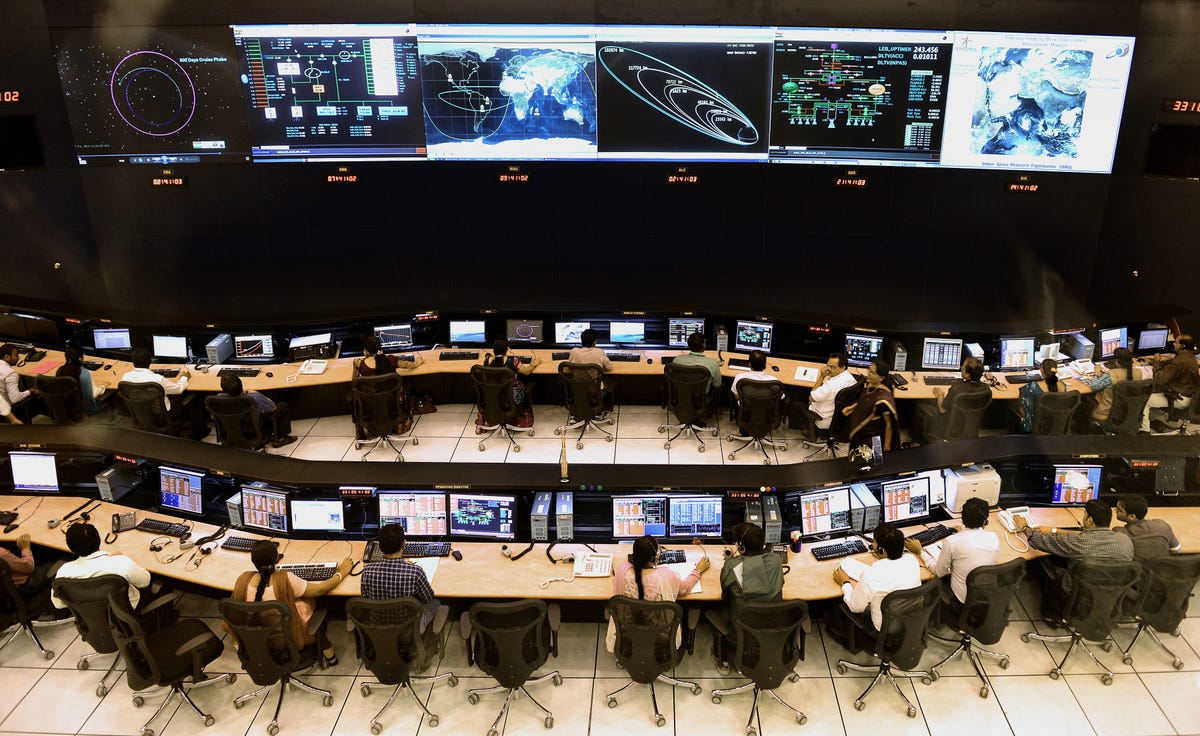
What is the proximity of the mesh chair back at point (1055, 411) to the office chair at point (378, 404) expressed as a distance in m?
5.35

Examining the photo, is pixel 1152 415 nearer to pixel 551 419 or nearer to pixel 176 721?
pixel 551 419

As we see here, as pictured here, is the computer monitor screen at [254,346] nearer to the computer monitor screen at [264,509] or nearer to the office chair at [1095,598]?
the computer monitor screen at [264,509]

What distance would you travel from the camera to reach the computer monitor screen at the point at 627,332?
837 centimetres

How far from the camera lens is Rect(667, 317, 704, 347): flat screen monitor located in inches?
326

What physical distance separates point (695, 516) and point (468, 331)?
3.71 metres

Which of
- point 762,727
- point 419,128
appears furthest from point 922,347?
point 419,128

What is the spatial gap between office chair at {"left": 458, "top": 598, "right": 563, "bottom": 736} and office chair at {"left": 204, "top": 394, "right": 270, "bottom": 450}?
3199mm

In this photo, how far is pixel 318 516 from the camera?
5656 millimetres

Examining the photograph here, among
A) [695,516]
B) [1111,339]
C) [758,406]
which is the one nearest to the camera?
[695,516]

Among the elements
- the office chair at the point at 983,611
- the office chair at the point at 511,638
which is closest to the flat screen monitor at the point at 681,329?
the office chair at the point at 983,611

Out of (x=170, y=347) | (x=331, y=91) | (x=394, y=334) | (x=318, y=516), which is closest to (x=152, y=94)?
(x=331, y=91)

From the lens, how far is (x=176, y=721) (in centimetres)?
503

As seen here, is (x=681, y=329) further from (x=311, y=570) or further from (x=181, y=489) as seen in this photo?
(x=181, y=489)

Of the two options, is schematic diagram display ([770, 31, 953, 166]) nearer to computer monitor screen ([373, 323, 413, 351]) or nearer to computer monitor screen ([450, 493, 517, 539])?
computer monitor screen ([373, 323, 413, 351])
